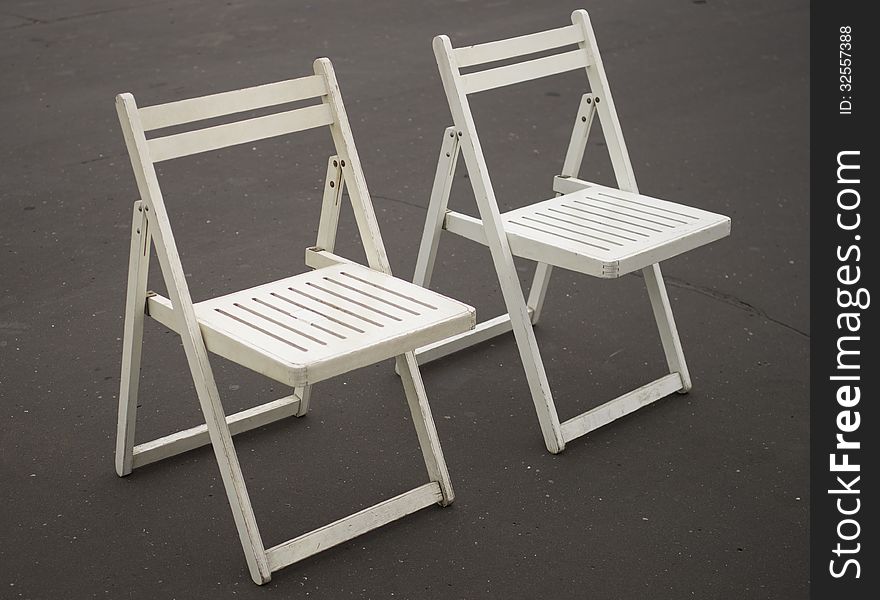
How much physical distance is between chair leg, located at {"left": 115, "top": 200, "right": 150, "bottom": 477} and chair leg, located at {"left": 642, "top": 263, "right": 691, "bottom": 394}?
1.59 meters

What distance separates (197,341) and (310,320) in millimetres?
274

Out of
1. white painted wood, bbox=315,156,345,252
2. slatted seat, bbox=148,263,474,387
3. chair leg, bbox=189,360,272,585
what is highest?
white painted wood, bbox=315,156,345,252

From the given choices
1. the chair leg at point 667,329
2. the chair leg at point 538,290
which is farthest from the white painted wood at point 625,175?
the chair leg at point 538,290

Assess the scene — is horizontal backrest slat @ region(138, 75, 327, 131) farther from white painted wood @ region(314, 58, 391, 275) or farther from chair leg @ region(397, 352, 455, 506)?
chair leg @ region(397, 352, 455, 506)

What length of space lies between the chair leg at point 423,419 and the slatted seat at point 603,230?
1.73ft

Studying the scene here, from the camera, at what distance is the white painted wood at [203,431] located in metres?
3.32

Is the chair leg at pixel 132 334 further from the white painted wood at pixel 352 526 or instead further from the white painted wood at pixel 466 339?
the white painted wood at pixel 466 339

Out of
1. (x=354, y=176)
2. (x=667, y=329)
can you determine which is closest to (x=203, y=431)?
(x=354, y=176)

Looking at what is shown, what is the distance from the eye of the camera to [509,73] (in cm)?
361

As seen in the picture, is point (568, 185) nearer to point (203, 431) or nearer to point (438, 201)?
point (438, 201)

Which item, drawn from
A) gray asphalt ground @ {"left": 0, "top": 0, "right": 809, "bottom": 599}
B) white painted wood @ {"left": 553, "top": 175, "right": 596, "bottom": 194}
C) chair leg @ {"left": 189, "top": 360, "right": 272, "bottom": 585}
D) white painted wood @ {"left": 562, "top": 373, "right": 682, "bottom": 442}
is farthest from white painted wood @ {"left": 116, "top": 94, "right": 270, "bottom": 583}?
white painted wood @ {"left": 553, "top": 175, "right": 596, "bottom": 194}

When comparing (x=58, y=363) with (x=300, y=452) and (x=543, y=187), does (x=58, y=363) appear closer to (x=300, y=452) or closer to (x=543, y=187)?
(x=300, y=452)

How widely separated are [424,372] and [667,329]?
80cm

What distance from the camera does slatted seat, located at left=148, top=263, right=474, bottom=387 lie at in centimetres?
270
